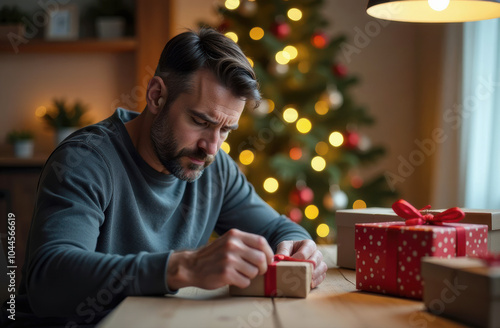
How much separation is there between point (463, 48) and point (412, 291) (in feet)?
8.79

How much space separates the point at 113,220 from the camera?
144 centimetres

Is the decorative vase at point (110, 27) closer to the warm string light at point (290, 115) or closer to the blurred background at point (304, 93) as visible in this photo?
the blurred background at point (304, 93)

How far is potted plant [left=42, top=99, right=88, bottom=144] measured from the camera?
4027 millimetres

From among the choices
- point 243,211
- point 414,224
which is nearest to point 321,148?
point 243,211

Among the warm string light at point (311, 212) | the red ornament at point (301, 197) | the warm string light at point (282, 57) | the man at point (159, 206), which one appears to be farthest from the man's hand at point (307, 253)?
the warm string light at point (282, 57)

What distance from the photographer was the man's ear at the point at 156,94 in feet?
5.11

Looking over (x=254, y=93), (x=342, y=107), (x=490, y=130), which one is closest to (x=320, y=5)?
(x=342, y=107)

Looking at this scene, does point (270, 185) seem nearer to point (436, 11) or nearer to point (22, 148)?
point (436, 11)

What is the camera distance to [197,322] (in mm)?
913

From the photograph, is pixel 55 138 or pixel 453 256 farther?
pixel 55 138

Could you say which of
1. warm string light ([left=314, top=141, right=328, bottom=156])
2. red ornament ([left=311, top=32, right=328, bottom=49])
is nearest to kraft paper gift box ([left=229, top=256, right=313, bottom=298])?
warm string light ([left=314, top=141, right=328, bottom=156])

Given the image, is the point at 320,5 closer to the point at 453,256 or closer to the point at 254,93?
the point at 254,93

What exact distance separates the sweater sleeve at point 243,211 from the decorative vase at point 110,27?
2.68 metres

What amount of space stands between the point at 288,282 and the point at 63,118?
3331 mm
